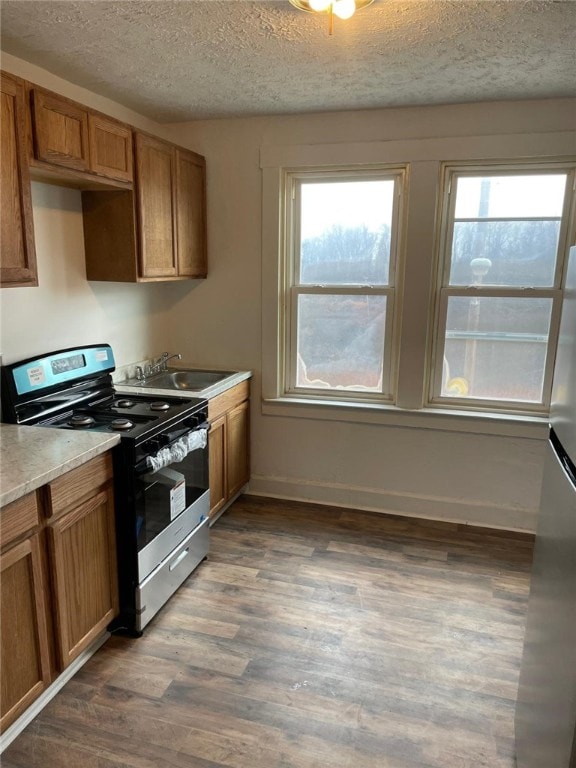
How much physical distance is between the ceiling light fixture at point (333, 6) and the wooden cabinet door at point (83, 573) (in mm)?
1904

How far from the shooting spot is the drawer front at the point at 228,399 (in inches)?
118

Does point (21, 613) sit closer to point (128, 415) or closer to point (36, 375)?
point (128, 415)

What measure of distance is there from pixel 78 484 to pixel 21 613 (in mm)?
447

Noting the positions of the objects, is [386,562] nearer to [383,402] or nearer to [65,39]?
[383,402]

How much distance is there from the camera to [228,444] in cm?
329

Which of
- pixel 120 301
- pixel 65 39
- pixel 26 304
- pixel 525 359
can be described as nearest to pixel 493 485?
pixel 525 359

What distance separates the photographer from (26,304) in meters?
2.45

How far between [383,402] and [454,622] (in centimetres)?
144

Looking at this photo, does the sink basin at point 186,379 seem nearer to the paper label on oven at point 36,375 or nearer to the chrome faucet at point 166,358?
the chrome faucet at point 166,358

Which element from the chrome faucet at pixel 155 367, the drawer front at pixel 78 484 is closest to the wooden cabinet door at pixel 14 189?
the drawer front at pixel 78 484

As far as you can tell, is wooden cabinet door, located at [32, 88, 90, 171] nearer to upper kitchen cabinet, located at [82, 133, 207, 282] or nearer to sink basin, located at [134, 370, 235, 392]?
upper kitchen cabinet, located at [82, 133, 207, 282]

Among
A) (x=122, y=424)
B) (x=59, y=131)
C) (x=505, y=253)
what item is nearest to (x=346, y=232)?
(x=505, y=253)

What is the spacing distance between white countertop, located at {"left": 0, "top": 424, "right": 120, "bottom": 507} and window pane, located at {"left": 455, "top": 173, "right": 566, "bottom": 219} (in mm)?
2433

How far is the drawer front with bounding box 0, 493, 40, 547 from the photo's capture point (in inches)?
62.3
